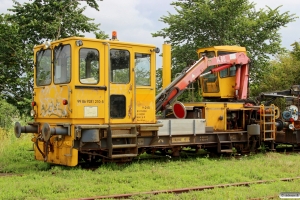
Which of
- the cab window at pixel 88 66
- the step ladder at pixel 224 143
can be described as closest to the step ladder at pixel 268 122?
the step ladder at pixel 224 143

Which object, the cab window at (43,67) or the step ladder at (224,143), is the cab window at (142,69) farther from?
the step ladder at (224,143)

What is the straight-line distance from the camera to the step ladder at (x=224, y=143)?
12.3 metres

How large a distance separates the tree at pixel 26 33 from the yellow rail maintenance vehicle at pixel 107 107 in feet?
19.8

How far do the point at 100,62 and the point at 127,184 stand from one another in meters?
3.16

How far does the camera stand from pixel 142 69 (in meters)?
10.6

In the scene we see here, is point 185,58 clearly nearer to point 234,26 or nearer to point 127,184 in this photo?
point 234,26

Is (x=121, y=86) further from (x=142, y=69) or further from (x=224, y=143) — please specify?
(x=224, y=143)

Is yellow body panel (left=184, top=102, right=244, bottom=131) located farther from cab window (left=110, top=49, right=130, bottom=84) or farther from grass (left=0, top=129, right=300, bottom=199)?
cab window (left=110, top=49, right=130, bottom=84)

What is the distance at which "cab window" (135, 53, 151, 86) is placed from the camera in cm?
1051

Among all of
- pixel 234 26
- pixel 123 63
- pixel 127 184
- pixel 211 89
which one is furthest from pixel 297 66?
pixel 127 184

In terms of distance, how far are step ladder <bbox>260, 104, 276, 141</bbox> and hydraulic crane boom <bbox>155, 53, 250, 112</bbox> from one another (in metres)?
0.85

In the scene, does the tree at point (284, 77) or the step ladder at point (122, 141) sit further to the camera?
the tree at point (284, 77)

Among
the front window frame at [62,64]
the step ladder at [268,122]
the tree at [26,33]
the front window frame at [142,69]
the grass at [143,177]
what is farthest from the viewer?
the tree at [26,33]

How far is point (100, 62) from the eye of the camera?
390 inches
